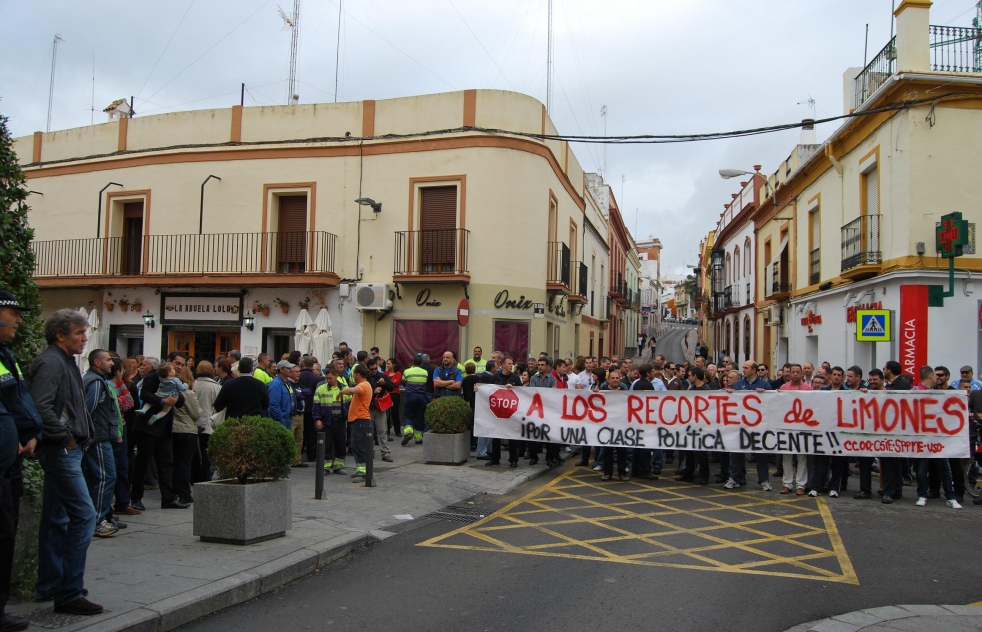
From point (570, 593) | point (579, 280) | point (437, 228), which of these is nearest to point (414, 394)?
point (437, 228)

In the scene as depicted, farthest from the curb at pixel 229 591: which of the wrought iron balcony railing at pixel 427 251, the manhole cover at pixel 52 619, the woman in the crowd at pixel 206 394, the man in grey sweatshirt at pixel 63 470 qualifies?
the wrought iron balcony railing at pixel 427 251

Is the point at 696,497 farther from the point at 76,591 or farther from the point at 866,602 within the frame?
the point at 76,591

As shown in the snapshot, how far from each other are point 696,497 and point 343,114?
13.9m

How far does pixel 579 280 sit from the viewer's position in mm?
24828

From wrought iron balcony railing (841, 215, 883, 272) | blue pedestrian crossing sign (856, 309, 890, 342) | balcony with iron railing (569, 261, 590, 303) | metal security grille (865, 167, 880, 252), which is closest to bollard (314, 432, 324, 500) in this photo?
blue pedestrian crossing sign (856, 309, 890, 342)

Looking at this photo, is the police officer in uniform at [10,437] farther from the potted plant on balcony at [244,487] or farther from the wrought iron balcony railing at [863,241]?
the wrought iron balcony railing at [863,241]

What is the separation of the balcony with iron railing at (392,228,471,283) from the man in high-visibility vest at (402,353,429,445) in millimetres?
4405

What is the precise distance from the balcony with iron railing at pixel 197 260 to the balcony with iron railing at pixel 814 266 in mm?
14100

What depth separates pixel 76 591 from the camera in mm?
4699

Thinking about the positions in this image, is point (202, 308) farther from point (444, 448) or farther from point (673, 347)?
Result: point (673, 347)

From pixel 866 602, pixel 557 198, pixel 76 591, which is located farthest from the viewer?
pixel 557 198

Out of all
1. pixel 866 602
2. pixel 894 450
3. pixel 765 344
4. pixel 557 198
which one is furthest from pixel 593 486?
pixel 765 344

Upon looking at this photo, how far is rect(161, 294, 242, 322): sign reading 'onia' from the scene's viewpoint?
1973cm

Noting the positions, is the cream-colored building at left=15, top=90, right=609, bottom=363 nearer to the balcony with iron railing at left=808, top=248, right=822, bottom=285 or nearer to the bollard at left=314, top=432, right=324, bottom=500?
the balcony with iron railing at left=808, top=248, right=822, bottom=285
